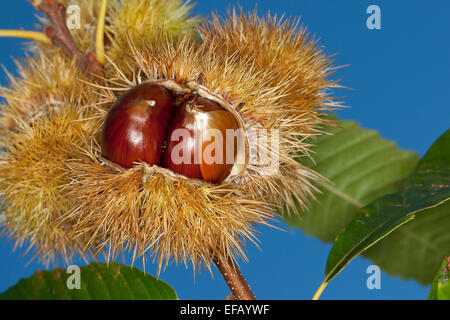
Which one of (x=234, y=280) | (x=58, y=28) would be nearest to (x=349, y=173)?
(x=234, y=280)

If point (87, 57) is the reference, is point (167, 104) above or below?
below

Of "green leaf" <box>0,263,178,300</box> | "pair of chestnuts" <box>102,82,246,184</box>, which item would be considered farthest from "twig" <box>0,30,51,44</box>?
"green leaf" <box>0,263,178,300</box>

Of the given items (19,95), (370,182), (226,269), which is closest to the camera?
(226,269)

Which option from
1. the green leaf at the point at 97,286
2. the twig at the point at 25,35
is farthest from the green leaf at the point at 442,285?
the twig at the point at 25,35

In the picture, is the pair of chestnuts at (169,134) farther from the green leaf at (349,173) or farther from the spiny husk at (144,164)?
the green leaf at (349,173)

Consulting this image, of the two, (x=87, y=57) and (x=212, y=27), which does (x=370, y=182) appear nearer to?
(x=212, y=27)
